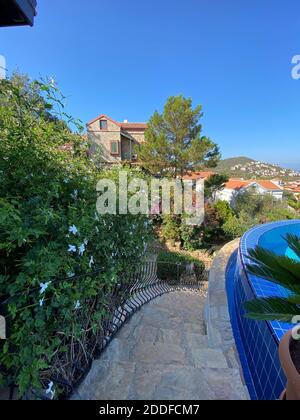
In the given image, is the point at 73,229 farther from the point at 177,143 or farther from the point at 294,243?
the point at 177,143

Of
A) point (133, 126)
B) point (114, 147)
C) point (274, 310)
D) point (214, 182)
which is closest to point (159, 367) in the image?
point (274, 310)

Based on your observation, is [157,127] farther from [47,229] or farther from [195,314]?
[47,229]

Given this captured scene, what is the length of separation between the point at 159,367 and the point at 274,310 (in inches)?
47.3

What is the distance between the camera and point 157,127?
1441 centimetres

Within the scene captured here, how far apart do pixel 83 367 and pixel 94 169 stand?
1896 mm

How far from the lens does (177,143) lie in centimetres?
1420

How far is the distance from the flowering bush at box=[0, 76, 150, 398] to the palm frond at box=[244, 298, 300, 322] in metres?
1.12

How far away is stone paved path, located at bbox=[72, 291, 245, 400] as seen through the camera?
1.75 metres

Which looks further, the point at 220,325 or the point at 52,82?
the point at 220,325

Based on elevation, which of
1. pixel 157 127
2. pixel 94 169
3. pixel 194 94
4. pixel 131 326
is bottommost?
pixel 131 326

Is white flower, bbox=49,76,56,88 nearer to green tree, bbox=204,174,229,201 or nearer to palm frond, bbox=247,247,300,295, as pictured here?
palm frond, bbox=247,247,300,295

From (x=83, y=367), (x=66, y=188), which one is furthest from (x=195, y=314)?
(x=66, y=188)
